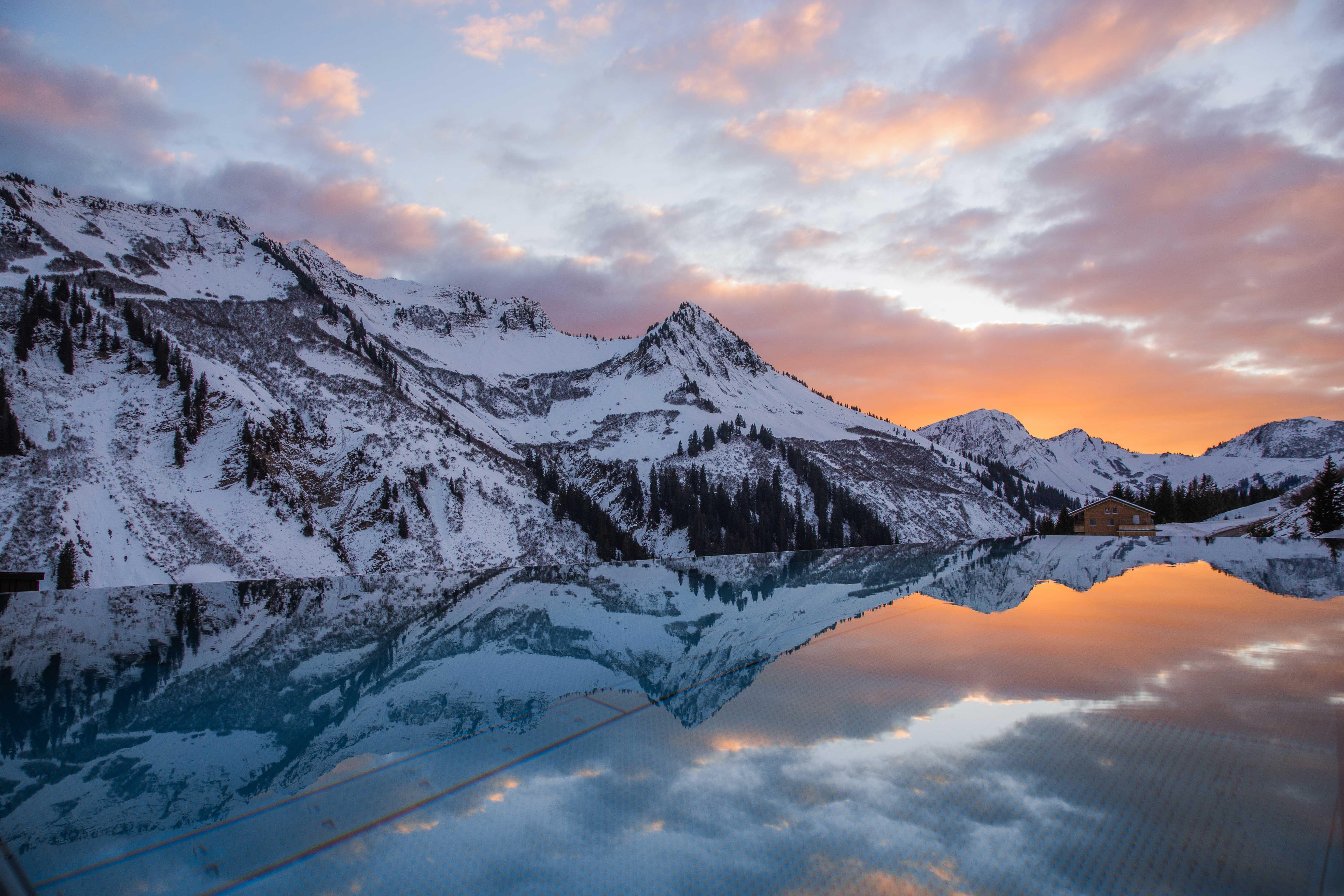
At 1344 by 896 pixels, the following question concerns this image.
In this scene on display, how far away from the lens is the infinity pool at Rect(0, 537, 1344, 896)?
257cm

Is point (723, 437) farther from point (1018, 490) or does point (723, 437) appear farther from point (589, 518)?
point (1018, 490)

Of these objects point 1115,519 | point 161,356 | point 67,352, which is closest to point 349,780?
point 67,352

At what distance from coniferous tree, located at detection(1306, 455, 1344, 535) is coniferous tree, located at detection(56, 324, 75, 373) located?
79.9 m

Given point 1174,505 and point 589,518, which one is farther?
point 589,518

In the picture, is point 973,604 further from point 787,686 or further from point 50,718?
point 50,718

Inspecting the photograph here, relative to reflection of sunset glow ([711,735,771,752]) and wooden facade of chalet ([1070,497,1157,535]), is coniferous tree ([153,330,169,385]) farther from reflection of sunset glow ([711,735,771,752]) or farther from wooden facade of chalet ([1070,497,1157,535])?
wooden facade of chalet ([1070,497,1157,535])

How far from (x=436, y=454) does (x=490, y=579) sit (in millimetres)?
47401

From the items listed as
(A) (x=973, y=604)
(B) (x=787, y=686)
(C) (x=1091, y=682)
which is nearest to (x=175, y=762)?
(B) (x=787, y=686)

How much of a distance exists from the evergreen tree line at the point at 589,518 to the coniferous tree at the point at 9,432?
123 feet

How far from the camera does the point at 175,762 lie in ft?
14.0

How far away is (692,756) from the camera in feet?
12.2

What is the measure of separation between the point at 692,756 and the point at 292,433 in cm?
5806

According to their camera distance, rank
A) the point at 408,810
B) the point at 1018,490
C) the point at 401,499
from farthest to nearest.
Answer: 1. the point at 1018,490
2. the point at 401,499
3. the point at 408,810

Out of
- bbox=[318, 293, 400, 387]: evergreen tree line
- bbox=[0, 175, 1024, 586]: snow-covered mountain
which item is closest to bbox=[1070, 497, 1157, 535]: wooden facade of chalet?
bbox=[0, 175, 1024, 586]: snow-covered mountain
